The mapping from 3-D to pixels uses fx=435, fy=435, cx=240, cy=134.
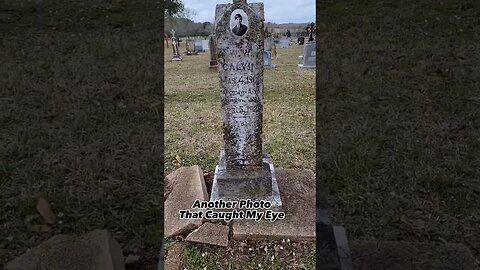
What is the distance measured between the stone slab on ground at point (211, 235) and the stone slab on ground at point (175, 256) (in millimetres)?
62

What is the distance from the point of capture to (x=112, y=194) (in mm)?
3268

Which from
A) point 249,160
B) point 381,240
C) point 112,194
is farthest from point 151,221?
point 381,240

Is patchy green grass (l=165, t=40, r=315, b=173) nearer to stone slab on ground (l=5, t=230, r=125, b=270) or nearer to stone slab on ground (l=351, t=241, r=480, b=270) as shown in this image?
stone slab on ground (l=351, t=241, r=480, b=270)

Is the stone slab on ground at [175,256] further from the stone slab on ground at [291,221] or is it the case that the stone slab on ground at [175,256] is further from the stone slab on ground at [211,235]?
the stone slab on ground at [291,221]

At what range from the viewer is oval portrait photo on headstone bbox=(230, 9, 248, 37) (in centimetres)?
250

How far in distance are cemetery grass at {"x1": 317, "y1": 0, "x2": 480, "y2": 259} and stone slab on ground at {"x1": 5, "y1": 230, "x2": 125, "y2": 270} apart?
1.48m

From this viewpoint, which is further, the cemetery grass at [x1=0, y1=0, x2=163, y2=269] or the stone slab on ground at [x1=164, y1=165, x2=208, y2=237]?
the cemetery grass at [x1=0, y1=0, x2=163, y2=269]

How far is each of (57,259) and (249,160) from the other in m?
1.31

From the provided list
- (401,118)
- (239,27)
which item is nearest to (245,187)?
(239,27)

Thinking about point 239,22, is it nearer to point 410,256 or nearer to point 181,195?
point 181,195

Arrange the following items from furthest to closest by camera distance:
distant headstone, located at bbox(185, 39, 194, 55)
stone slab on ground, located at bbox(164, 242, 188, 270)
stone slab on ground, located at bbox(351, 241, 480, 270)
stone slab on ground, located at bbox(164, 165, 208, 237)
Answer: distant headstone, located at bbox(185, 39, 194, 55) < stone slab on ground, located at bbox(164, 165, 208, 237) < stone slab on ground, located at bbox(164, 242, 188, 270) < stone slab on ground, located at bbox(351, 241, 480, 270)

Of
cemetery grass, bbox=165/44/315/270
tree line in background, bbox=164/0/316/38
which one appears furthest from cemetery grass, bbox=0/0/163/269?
tree line in background, bbox=164/0/316/38

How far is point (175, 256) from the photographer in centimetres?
246

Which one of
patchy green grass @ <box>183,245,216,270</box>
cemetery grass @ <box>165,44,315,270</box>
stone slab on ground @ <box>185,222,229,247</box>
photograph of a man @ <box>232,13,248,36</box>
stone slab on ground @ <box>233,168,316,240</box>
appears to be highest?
photograph of a man @ <box>232,13,248,36</box>
